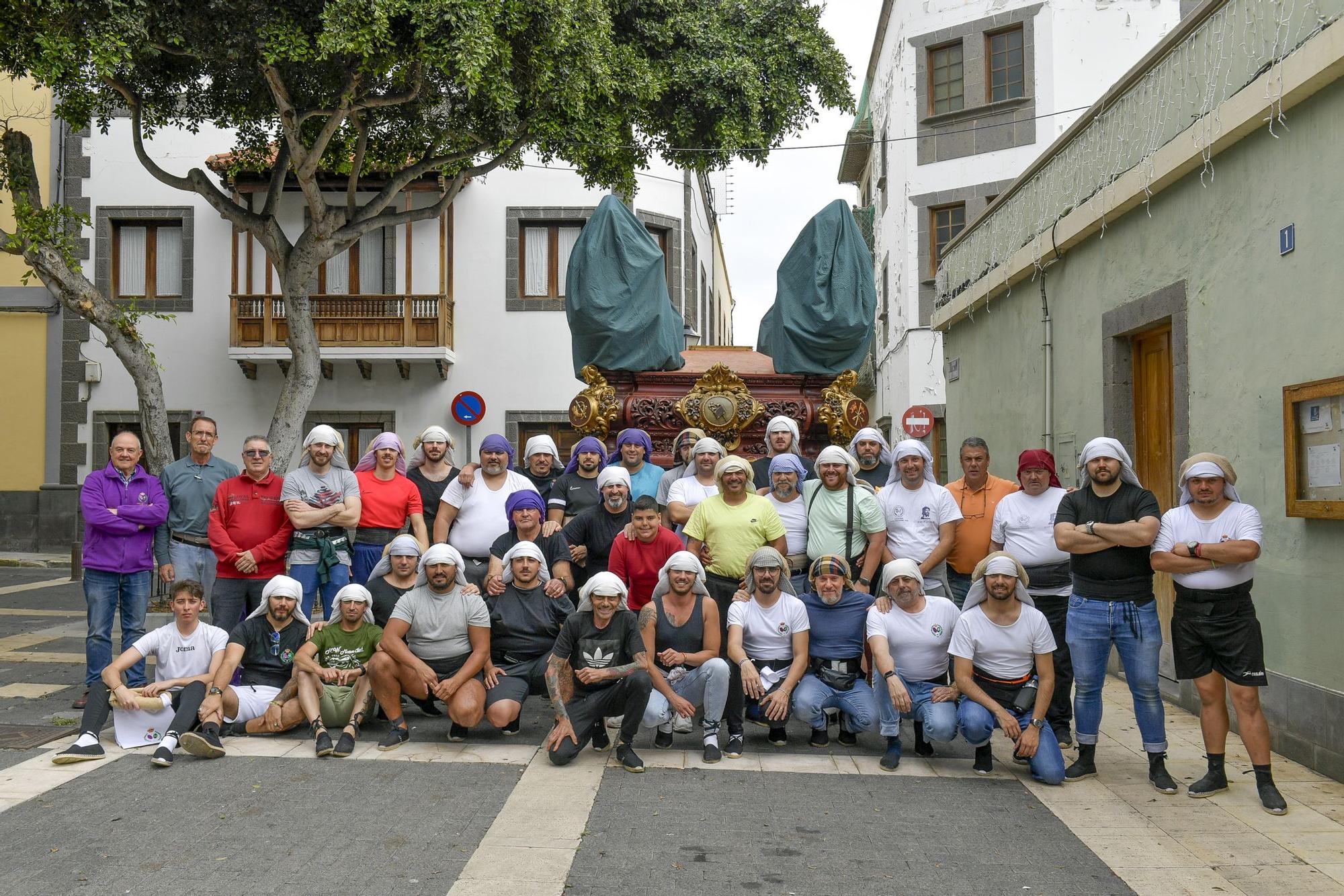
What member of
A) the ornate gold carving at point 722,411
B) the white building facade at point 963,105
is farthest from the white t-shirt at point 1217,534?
the white building facade at point 963,105

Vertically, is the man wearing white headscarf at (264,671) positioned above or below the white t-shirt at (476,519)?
below

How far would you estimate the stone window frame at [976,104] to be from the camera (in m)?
20.1

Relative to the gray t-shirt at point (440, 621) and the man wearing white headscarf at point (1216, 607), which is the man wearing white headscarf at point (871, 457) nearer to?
the man wearing white headscarf at point (1216, 607)

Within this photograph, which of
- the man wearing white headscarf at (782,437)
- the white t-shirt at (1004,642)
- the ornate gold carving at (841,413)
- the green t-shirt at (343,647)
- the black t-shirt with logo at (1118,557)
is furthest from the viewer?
the ornate gold carving at (841,413)

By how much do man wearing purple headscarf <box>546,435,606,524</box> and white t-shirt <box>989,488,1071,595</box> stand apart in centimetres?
269

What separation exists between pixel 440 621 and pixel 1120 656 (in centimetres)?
376

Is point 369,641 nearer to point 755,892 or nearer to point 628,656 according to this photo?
point 628,656

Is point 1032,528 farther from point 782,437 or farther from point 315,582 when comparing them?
point 315,582

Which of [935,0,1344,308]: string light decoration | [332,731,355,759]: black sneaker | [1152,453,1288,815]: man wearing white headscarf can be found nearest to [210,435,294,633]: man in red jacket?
[332,731,355,759]: black sneaker

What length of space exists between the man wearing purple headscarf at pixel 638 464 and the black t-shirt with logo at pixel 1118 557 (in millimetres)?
3110

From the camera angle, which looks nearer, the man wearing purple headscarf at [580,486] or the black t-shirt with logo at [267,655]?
the black t-shirt with logo at [267,655]

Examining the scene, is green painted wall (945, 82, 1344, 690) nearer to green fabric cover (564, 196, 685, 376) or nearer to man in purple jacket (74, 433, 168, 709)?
green fabric cover (564, 196, 685, 376)

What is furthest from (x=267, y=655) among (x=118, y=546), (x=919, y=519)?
(x=919, y=519)

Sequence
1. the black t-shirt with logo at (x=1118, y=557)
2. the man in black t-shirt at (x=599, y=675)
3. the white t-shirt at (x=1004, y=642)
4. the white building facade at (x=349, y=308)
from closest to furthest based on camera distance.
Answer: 1. the black t-shirt with logo at (x=1118, y=557)
2. the white t-shirt at (x=1004, y=642)
3. the man in black t-shirt at (x=599, y=675)
4. the white building facade at (x=349, y=308)
